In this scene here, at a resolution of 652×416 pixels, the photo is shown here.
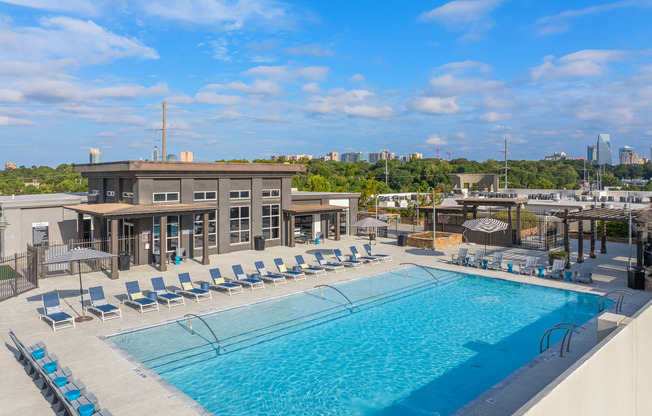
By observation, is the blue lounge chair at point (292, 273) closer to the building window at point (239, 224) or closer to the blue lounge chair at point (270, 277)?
the blue lounge chair at point (270, 277)

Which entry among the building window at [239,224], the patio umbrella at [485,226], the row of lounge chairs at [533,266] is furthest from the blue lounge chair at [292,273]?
the patio umbrella at [485,226]

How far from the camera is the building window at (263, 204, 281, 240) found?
28.2 m

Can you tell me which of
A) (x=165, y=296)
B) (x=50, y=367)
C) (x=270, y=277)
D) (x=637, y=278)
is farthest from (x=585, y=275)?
(x=50, y=367)

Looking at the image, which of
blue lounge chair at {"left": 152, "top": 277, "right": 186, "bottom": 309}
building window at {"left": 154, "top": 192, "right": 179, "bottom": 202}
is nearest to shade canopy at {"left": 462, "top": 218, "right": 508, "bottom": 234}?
blue lounge chair at {"left": 152, "top": 277, "right": 186, "bottom": 309}

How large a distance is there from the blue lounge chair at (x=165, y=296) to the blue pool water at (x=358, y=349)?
1.94m

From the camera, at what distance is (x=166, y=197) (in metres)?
23.8

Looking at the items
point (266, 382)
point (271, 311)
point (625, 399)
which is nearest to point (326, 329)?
point (271, 311)

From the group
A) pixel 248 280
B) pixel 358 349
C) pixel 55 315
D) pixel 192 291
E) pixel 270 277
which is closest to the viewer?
pixel 358 349

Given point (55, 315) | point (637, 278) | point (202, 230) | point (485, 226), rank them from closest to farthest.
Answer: point (55, 315)
point (637, 278)
point (485, 226)
point (202, 230)

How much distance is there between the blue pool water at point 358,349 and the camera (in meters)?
9.79

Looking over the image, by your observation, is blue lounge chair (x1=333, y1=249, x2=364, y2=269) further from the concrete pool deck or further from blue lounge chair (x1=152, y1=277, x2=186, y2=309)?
blue lounge chair (x1=152, y1=277, x2=186, y2=309)

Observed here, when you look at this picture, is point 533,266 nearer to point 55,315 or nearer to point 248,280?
point 248,280

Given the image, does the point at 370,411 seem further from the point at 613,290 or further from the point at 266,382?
the point at 613,290

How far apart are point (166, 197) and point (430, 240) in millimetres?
16694
